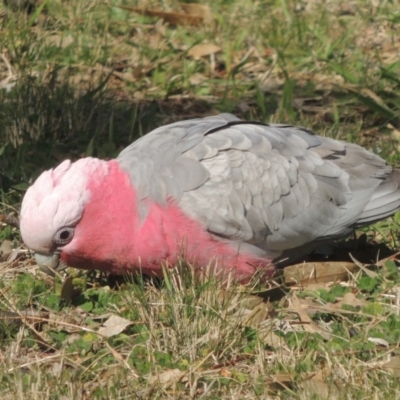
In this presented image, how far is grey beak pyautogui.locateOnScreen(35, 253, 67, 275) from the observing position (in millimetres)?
4359

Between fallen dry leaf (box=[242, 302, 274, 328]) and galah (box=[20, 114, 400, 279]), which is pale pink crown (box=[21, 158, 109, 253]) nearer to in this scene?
galah (box=[20, 114, 400, 279])

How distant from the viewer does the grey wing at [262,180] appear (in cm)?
443

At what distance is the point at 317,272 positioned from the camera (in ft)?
15.2

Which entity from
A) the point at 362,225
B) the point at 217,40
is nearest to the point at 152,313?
the point at 362,225

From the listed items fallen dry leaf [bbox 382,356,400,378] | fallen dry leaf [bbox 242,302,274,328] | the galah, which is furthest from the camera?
the galah

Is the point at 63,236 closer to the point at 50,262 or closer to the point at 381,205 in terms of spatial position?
the point at 50,262

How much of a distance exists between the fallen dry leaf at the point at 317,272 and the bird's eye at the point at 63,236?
1094 mm

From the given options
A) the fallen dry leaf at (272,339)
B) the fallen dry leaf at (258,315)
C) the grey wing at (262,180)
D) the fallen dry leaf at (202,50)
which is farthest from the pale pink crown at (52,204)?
the fallen dry leaf at (202,50)

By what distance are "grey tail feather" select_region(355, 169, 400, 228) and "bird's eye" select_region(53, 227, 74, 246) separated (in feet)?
4.83

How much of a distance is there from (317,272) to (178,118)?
2112mm

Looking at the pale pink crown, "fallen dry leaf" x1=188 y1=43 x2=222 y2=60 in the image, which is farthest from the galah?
"fallen dry leaf" x1=188 y1=43 x2=222 y2=60

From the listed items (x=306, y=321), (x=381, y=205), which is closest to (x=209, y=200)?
(x=306, y=321)

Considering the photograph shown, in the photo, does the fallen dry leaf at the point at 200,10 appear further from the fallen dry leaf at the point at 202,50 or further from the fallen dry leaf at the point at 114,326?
the fallen dry leaf at the point at 114,326

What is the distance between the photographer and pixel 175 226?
4.34 metres
